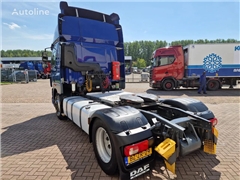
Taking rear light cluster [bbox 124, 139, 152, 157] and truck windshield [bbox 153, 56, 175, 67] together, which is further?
truck windshield [bbox 153, 56, 175, 67]

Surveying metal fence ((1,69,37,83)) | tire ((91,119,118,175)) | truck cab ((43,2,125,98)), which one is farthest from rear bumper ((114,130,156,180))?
metal fence ((1,69,37,83))

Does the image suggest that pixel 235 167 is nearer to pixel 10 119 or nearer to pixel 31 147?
pixel 31 147

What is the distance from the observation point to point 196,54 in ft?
41.1

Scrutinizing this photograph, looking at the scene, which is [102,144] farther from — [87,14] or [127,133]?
[87,14]

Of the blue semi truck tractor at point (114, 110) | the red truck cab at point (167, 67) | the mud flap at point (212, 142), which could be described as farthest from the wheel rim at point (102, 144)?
the red truck cab at point (167, 67)

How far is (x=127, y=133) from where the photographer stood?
2.19m

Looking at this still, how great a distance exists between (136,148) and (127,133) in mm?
247

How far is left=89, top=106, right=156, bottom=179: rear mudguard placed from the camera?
216 centimetres

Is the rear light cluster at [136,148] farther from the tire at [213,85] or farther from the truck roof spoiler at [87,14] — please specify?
the tire at [213,85]

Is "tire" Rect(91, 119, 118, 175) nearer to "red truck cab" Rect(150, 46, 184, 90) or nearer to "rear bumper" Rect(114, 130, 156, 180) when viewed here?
"rear bumper" Rect(114, 130, 156, 180)

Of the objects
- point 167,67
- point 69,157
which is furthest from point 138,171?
point 167,67

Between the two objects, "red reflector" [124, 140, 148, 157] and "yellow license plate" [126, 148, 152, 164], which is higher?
"red reflector" [124, 140, 148, 157]

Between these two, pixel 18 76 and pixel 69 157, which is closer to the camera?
pixel 69 157

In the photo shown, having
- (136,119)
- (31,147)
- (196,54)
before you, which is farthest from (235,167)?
(196,54)
